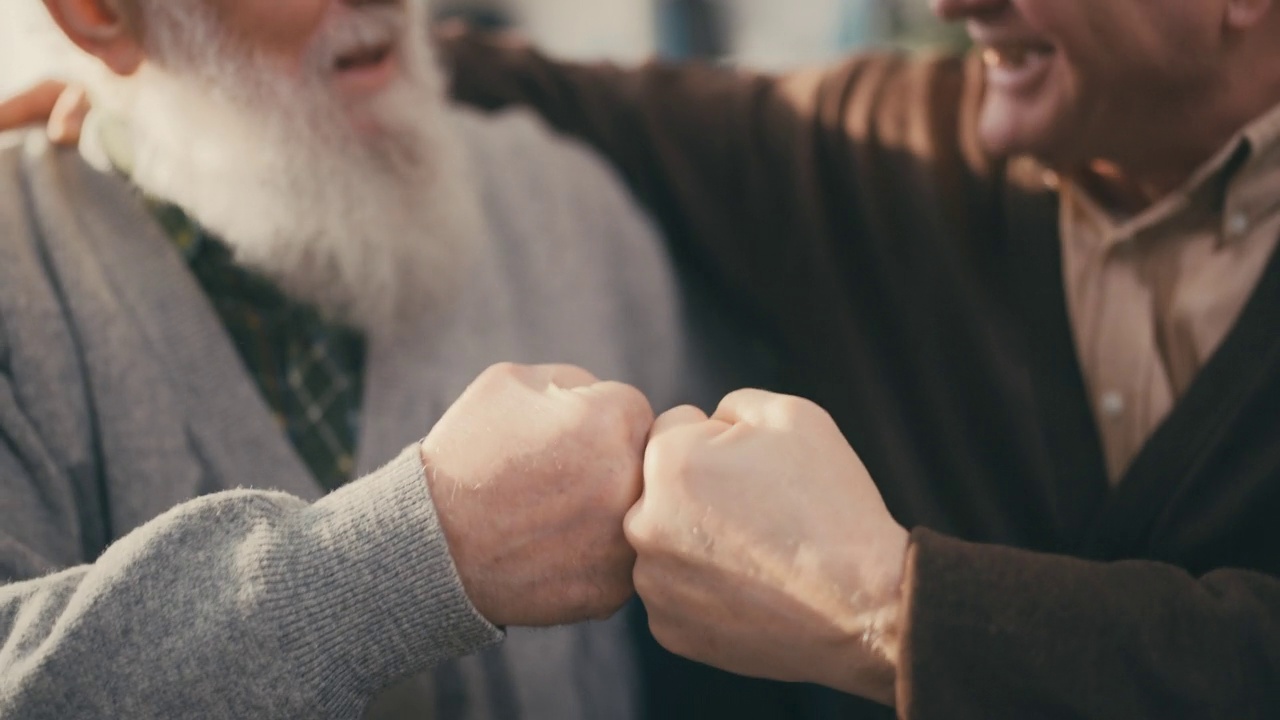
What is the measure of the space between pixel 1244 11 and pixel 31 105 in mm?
1170

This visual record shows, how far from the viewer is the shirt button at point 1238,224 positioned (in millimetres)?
941

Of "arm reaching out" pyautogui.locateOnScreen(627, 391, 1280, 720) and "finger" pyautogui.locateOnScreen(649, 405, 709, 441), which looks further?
"finger" pyautogui.locateOnScreen(649, 405, 709, 441)

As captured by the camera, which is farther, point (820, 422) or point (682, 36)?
point (682, 36)

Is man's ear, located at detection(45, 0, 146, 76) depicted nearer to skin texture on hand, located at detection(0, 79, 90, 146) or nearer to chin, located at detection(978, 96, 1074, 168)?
skin texture on hand, located at detection(0, 79, 90, 146)

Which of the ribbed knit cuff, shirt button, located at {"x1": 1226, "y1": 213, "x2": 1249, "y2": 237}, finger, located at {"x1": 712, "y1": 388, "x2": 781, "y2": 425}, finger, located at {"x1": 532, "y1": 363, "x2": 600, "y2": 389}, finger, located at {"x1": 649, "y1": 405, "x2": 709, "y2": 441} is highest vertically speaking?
shirt button, located at {"x1": 1226, "y1": 213, "x2": 1249, "y2": 237}

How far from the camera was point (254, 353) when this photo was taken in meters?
0.97

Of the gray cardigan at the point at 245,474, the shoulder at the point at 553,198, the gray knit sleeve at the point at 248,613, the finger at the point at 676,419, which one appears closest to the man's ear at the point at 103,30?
the gray cardigan at the point at 245,474

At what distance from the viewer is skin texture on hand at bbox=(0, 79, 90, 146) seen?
36.5 inches

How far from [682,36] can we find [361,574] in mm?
2444

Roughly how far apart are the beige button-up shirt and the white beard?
2.26 ft

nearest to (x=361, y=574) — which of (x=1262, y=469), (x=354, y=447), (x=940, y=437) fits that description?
(x=354, y=447)

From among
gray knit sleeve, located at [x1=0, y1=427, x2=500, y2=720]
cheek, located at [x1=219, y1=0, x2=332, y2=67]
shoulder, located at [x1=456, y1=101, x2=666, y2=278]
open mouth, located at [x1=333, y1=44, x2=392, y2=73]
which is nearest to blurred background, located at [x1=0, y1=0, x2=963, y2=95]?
shoulder, located at [x1=456, y1=101, x2=666, y2=278]

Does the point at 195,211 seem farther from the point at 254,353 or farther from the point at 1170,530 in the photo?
the point at 1170,530

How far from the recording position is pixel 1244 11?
2.96 ft
